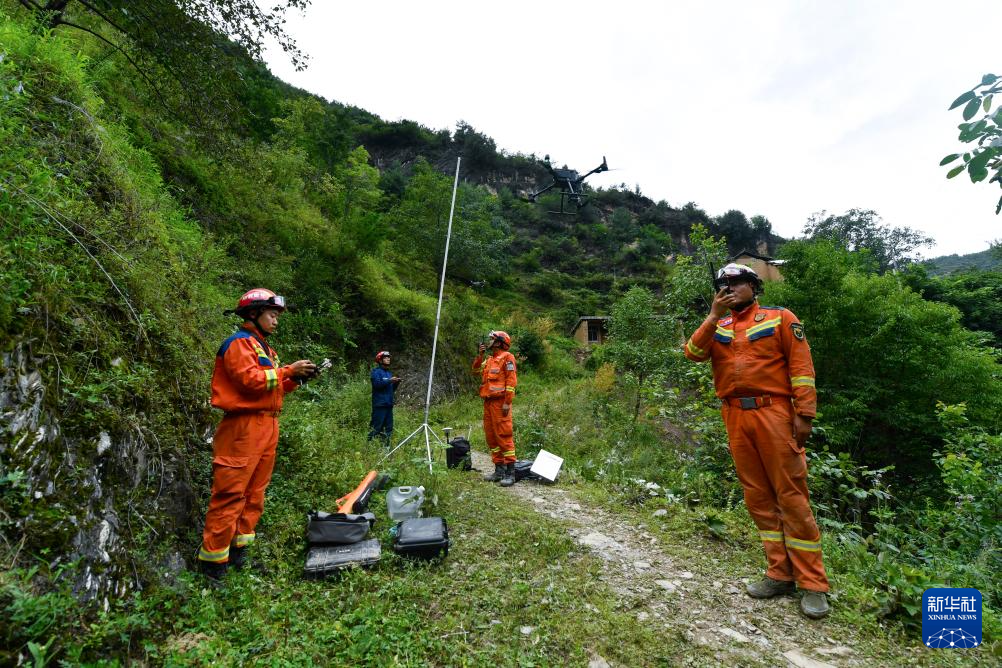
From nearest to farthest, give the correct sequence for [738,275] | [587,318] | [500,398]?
[738,275], [500,398], [587,318]

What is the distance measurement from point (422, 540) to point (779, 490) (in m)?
2.57

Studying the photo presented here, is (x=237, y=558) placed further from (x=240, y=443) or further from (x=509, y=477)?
(x=509, y=477)

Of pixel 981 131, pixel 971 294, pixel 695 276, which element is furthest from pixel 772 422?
pixel 971 294

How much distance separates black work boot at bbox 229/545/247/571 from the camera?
9.39ft

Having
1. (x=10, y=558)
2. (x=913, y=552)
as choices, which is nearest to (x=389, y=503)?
(x=10, y=558)

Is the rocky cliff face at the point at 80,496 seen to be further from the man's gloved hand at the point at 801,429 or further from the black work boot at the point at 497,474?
the man's gloved hand at the point at 801,429

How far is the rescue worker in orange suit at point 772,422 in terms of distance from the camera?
2.86 metres

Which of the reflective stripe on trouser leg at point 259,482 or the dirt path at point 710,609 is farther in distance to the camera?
the reflective stripe on trouser leg at point 259,482

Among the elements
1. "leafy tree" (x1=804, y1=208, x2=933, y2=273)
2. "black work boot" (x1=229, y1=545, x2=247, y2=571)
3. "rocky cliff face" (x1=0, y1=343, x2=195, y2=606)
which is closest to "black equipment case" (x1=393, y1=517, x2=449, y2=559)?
"black work boot" (x1=229, y1=545, x2=247, y2=571)

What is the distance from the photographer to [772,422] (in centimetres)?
297

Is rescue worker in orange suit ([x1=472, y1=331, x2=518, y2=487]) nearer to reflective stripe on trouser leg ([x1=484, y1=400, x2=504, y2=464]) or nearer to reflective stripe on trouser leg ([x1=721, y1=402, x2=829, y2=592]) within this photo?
reflective stripe on trouser leg ([x1=484, y1=400, x2=504, y2=464])

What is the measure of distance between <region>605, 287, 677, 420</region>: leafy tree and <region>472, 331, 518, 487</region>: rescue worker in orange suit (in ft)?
21.9

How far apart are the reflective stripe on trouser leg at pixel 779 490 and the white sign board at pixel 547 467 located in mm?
3156

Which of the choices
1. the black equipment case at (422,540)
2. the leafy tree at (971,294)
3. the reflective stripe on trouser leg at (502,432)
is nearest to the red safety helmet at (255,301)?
the black equipment case at (422,540)
